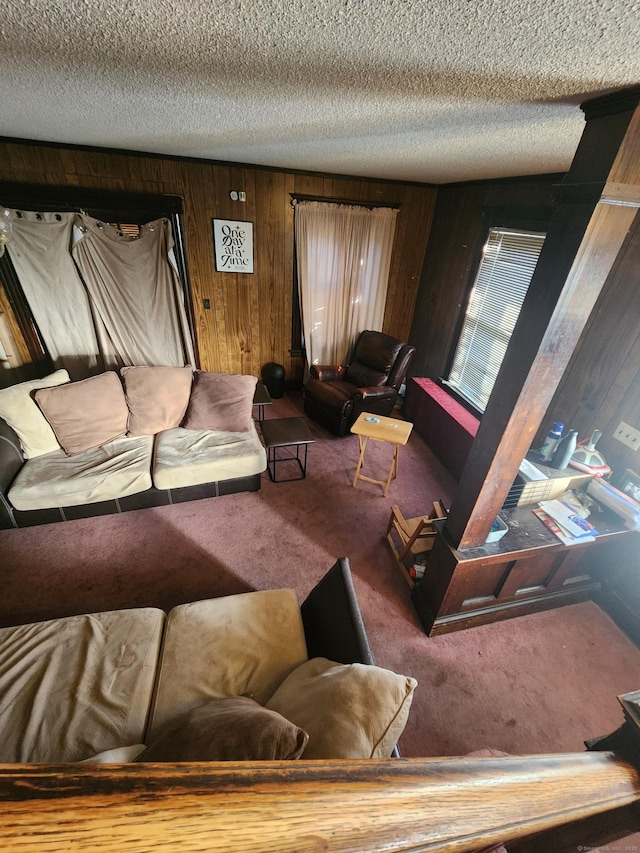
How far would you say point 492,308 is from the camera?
320cm

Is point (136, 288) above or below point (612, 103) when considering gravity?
below

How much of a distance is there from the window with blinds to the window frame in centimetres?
3

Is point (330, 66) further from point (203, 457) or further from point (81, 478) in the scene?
point (81, 478)

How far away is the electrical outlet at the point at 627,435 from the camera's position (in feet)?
6.65

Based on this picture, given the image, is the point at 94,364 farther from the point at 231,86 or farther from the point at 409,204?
the point at 409,204

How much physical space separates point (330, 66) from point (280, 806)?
59.6 inches

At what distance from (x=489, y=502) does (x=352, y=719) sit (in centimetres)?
110

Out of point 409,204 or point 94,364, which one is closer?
point 94,364

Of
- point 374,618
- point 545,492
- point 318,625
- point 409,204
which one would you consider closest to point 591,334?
point 545,492

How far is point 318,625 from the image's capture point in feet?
4.97

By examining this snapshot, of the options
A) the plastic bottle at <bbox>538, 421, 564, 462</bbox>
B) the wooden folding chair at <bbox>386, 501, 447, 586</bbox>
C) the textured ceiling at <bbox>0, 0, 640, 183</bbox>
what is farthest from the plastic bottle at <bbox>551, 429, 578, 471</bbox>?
the textured ceiling at <bbox>0, 0, 640, 183</bbox>

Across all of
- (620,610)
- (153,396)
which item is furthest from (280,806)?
(153,396)

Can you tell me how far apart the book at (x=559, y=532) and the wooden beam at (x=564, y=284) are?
53cm

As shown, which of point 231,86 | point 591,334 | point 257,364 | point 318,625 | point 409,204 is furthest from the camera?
point 257,364
